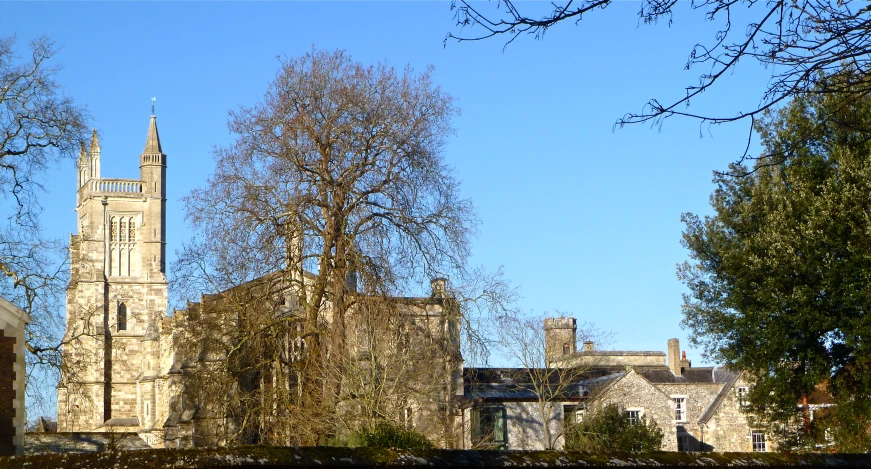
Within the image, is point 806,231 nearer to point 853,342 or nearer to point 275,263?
point 853,342

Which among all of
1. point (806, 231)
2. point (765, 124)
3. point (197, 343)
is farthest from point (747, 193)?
point (197, 343)

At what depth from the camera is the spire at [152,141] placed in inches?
3711

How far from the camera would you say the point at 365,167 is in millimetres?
29812

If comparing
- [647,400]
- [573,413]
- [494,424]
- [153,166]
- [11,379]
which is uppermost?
[153,166]

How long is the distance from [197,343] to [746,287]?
15.9 metres

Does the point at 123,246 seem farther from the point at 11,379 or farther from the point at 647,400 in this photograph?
the point at 11,379

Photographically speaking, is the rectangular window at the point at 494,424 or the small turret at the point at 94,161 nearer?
the rectangular window at the point at 494,424

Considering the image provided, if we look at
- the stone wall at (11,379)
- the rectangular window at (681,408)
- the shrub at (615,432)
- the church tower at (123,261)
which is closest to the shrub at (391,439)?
the stone wall at (11,379)

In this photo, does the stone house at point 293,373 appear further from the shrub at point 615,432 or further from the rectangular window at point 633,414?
the shrub at point 615,432

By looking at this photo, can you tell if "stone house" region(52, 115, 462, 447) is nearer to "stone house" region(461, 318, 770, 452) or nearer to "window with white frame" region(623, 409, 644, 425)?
"stone house" region(461, 318, 770, 452)

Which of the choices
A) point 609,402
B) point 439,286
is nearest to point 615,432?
point 609,402

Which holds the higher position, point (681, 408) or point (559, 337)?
point (559, 337)

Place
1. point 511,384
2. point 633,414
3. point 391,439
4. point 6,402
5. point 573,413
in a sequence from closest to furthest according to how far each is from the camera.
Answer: point 391,439 < point 6,402 < point 573,413 < point 511,384 < point 633,414

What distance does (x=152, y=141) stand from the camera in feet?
311
